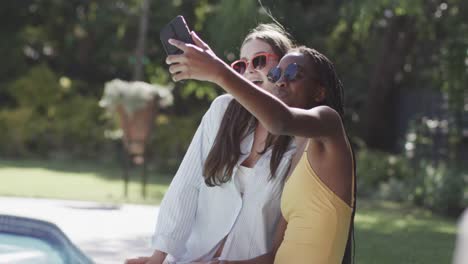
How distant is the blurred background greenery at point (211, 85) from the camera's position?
14805 mm

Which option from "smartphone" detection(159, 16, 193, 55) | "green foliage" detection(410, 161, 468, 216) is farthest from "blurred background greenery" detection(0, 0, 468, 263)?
"smartphone" detection(159, 16, 193, 55)

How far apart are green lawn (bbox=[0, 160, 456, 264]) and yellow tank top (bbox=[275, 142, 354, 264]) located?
216 inches

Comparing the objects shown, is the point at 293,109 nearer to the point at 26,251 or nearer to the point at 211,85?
the point at 26,251

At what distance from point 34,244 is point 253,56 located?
125 centimetres

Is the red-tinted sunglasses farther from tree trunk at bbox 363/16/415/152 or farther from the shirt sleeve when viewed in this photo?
tree trunk at bbox 363/16/415/152

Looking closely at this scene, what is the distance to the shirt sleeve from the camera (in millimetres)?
3045

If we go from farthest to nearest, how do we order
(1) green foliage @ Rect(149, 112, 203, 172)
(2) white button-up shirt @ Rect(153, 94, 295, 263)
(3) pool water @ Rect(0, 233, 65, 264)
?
(1) green foliage @ Rect(149, 112, 203, 172) → (2) white button-up shirt @ Rect(153, 94, 295, 263) → (3) pool water @ Rect(0, 233, 65, 264)

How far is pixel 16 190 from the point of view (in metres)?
14.3

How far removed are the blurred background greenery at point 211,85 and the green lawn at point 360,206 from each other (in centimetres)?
11

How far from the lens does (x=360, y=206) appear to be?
15.1 meters

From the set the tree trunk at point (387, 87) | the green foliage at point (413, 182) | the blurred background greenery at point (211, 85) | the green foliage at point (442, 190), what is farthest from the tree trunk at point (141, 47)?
the green foliage at point (442, 190)

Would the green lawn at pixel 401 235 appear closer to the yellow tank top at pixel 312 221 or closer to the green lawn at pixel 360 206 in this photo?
the green lawn at pixel 360 206

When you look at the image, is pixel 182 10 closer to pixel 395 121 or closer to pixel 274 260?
pixel 395 121

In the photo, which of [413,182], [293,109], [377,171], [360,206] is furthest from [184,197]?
[377,171]
